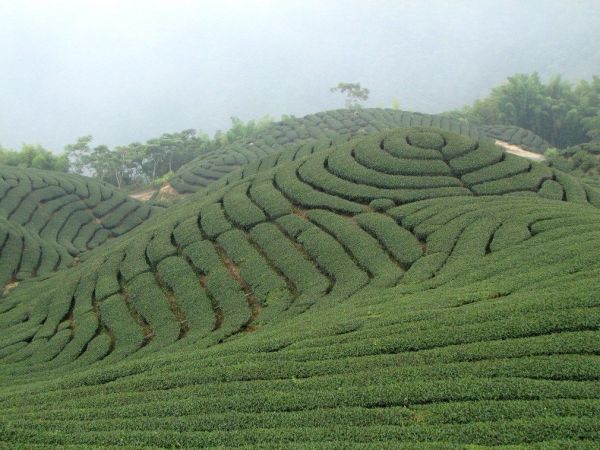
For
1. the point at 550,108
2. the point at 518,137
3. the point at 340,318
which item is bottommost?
the point at 340,318

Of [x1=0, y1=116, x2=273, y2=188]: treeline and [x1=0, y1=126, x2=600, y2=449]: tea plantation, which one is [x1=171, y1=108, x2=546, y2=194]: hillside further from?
[x1=0, y1=126, x2=600, y2=449]: tea plantation

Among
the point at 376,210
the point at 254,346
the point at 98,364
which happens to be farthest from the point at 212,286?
the point at 376,210

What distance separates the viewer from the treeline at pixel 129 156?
70.1 metres

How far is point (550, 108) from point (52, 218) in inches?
2961

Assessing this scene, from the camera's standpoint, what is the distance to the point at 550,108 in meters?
81.6

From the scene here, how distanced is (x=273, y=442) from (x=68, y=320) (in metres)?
17.0

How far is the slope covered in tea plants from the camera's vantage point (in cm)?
3497

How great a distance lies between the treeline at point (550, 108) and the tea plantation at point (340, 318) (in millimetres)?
58498

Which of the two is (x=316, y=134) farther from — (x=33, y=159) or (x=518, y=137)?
(x=33, y=159)

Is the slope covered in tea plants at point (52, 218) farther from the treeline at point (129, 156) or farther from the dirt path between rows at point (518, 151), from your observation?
the dirt path between rows at point (518, 151)

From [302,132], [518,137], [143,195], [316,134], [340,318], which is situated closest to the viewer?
[340,318]

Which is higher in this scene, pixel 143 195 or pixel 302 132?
pixel 302 132

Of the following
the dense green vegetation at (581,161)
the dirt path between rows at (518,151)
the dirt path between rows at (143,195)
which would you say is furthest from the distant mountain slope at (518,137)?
the dirt path between rows at (143,195)

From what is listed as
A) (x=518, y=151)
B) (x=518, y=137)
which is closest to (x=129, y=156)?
(x=518, y=151)
